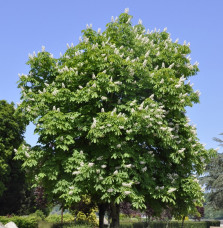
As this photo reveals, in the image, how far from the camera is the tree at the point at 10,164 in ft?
117

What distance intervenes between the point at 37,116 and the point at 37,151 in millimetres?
2277

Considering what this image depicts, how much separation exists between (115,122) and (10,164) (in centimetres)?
2607

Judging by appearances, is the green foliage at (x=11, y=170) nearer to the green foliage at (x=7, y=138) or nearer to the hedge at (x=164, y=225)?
the green foliage at (x=7, y=138)

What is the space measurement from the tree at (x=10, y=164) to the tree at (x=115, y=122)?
1588 centimetres

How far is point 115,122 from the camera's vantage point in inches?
648

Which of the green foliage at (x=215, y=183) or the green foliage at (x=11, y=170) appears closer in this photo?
the green foliage at (x=11, y=170)

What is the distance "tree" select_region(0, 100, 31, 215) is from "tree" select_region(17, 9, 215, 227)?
1588 centimetres

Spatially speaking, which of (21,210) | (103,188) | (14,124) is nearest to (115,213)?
(103,188)

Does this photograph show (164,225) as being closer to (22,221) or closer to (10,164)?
(22,221)

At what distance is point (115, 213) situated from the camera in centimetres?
2102

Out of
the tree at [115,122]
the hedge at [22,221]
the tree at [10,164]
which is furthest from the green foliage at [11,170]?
the tree at [115,122]

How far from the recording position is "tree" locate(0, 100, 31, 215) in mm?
35594

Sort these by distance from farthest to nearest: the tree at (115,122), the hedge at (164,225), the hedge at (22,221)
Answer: the hedge at (164,225) < the hedge at (22,221) < the tree at (115,122)

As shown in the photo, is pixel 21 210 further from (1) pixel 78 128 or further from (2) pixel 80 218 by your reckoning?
(1) pixel 78 128
